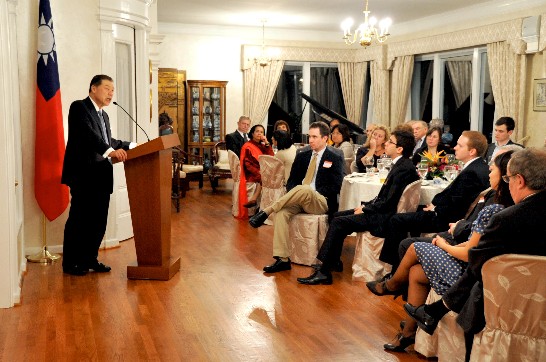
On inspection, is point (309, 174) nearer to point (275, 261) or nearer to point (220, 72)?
point (275, 261)

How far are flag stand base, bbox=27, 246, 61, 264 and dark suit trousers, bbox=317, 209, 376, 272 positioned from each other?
252 centimetres

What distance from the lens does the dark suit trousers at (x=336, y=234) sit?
5.61 m

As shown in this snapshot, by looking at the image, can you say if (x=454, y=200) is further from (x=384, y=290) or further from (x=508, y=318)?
(x=508, y=318)

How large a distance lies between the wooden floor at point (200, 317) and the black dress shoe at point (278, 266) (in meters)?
0.10

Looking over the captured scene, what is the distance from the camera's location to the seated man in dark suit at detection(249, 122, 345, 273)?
6043 millimetres

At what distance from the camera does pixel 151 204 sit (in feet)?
18.1

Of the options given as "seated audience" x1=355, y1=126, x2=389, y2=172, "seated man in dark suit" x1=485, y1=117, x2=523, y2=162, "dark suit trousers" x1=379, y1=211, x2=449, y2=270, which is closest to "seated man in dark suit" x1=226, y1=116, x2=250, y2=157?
"seated audience" x1=355, y1=126, x2=389, y2=172

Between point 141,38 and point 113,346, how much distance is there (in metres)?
4.09

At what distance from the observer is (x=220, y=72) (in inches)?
539

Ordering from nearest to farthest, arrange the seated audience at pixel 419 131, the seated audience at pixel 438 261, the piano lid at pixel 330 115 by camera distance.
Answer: the seated audience at pixel 438 261
the seated audience at pixel 419 131
the piano lid at pixel 330 115

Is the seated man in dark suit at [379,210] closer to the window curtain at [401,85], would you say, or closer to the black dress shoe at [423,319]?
the black dress shoe at [423,319]

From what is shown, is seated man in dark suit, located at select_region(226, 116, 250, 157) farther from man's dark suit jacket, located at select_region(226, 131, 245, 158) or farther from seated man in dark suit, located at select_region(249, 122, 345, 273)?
seated man in dark suit, located at select_region(249, 122, 345, 273)

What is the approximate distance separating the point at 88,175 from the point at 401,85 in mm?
8089

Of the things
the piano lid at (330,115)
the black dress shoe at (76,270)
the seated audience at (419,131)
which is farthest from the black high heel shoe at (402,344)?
the piano lid at (330,115)
